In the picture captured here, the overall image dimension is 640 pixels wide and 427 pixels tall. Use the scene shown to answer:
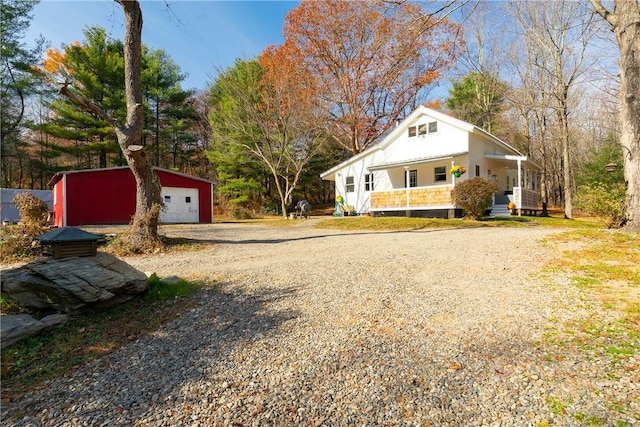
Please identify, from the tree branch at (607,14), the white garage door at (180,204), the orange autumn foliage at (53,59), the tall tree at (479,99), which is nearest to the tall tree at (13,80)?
the orange autumn foliage at (53,59)

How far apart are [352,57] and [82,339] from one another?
23.4 m

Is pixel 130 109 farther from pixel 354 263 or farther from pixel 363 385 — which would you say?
pixel 363 385

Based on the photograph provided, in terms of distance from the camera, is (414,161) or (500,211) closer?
(500,211)

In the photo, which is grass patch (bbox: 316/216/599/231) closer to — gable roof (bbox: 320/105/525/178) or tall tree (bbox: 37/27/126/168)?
gable roof (bbox: 320/105/525/178)

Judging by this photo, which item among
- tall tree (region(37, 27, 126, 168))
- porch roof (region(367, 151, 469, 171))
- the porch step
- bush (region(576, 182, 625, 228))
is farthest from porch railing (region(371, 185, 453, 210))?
tall tree (region(37, 27, 126, 168))

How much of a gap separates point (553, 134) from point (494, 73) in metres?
8.19

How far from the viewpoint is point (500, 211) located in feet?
52.6

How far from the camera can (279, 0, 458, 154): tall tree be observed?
21.6 metres

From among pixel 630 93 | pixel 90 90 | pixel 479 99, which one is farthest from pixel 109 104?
pixel 479 99

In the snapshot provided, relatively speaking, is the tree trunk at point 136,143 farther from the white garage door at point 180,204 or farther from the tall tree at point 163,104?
the tall tree at point 163,104

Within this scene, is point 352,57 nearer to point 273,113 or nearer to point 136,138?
point 273,113

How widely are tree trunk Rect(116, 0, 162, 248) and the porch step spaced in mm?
15378

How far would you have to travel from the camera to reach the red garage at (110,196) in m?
16.7

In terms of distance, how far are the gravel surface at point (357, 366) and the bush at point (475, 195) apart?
960 centimetres
